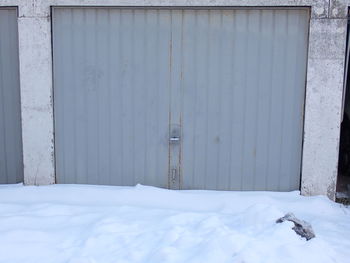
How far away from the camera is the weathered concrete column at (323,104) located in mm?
5195

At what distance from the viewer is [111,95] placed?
18.1 feet

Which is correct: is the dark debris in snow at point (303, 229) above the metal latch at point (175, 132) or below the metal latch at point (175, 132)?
below

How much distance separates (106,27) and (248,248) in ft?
10.5

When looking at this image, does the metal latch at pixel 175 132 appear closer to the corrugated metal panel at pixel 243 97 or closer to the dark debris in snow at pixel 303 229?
the corrugated metal panel at pixel 243 97

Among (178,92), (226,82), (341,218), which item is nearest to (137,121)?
(178,92)

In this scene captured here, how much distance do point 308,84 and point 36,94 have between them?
3.40 metres

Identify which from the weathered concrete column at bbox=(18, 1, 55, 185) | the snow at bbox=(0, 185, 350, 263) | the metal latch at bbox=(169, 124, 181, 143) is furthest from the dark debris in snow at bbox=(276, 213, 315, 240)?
the weathered concrete column at bbox=(18, 1, 55, 185)

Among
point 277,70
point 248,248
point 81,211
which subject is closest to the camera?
point 248,248

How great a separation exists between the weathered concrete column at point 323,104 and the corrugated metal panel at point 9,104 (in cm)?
372

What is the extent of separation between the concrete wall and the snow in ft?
1.10

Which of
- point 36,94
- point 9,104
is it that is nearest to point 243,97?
point 36,94

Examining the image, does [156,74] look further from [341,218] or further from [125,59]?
[341,218]

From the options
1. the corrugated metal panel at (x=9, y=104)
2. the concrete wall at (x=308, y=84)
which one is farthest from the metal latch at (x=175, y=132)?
the corrugated metal panel at (x=9, y=104)

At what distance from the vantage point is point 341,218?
493 cm
